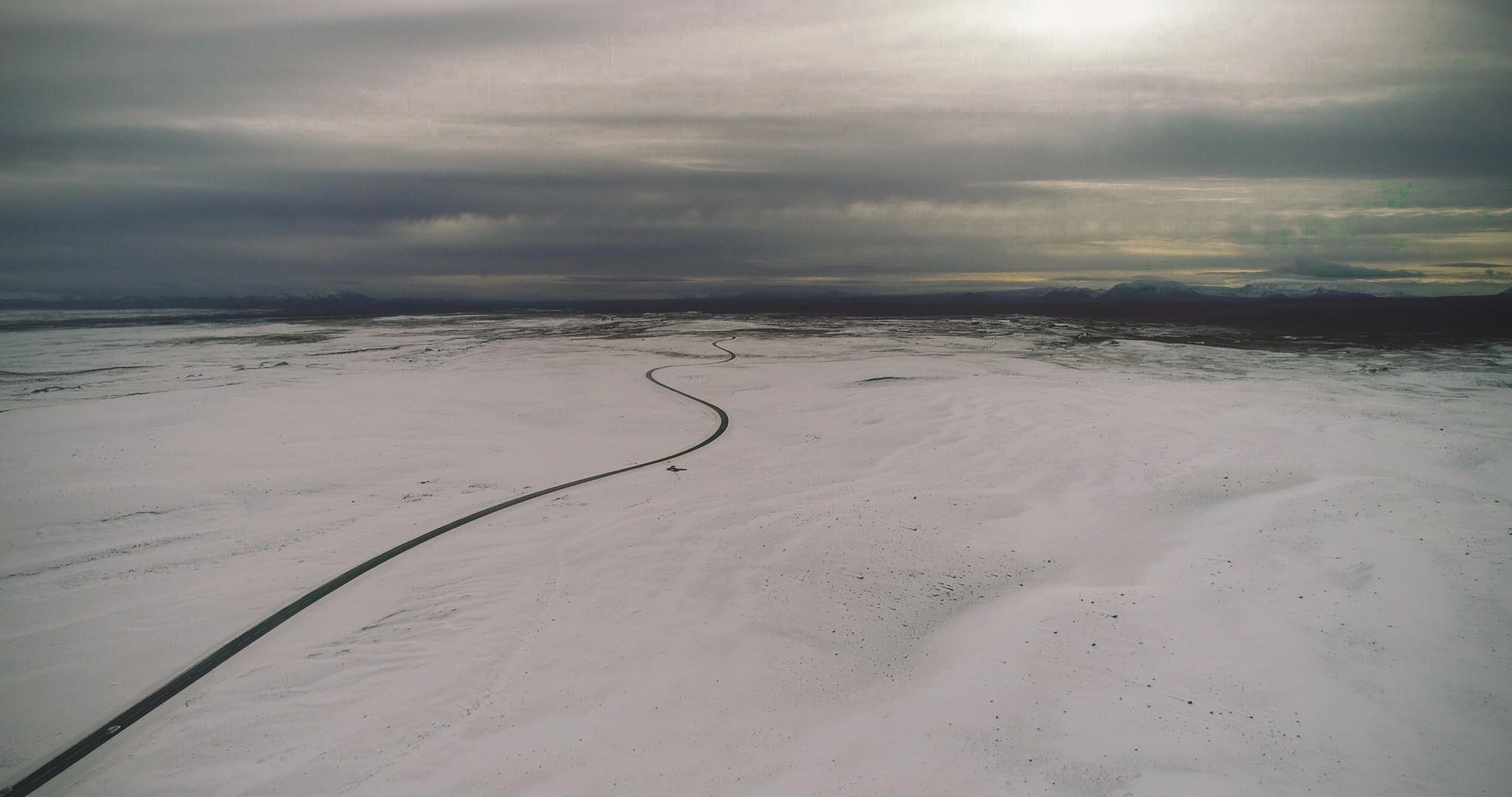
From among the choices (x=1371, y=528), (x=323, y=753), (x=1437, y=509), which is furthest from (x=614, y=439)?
(x=1437, y=509)

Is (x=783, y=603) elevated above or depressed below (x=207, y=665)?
above

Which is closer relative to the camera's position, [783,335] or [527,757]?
[527,757]

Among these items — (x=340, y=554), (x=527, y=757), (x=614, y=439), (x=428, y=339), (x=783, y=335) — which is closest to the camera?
(x=527, y=757)

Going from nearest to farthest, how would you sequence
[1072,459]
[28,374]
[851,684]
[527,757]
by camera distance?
[527,757] < [851,684] < [1072,459] < [28,374]

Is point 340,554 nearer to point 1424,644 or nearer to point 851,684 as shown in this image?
point 851,684

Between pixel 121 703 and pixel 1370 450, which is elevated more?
pixel 1370 450

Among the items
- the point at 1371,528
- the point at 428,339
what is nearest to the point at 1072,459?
the point at 1371,528

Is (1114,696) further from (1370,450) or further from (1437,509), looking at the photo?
(1370,450)

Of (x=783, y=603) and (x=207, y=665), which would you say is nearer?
(x=207, y=665)
